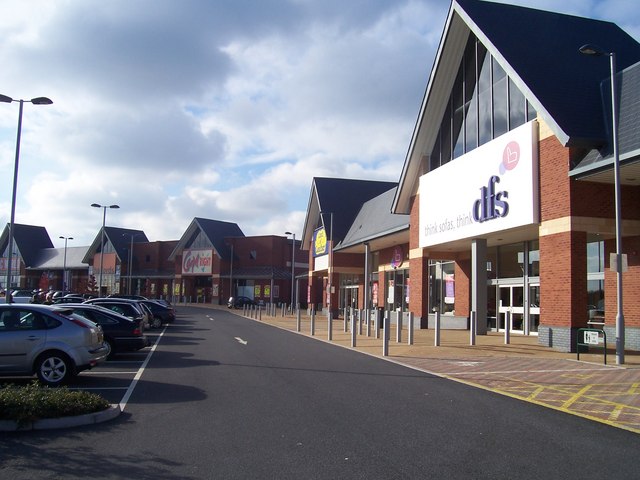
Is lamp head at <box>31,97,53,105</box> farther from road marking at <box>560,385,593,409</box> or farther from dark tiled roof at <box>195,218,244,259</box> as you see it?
dark tiled roof at <box>195,218,244,259</box>

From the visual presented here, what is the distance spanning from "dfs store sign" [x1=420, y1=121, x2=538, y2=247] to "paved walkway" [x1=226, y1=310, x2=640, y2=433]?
174 inches

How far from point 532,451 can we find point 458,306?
24.4m

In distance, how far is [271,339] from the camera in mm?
23953

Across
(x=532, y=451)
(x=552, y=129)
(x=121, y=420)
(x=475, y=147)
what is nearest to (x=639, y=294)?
(x=552, y=129)

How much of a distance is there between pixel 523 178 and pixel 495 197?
1.87m

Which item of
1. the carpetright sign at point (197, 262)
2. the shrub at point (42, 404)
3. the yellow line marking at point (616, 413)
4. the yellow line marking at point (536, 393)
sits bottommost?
the yellow line marking at point (536, 393)

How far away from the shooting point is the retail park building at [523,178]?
59.8ft

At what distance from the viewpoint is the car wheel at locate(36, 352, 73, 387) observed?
11266 millimetres

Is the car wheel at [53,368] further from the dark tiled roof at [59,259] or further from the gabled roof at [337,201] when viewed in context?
the dark tiled roof at [59,259]

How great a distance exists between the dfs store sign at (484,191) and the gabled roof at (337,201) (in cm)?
1874

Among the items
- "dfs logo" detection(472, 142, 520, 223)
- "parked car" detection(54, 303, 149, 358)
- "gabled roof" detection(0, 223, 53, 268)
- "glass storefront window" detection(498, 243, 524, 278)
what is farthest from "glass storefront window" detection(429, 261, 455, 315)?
"gabled roof" detection(0, 223, 53, 268)

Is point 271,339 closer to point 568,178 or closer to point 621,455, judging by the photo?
point 568,178

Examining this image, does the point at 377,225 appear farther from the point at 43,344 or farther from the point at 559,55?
the point at 43,344

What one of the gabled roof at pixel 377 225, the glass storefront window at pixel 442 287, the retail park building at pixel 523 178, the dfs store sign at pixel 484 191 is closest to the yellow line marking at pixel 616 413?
the retail park building at pixel 523 178
